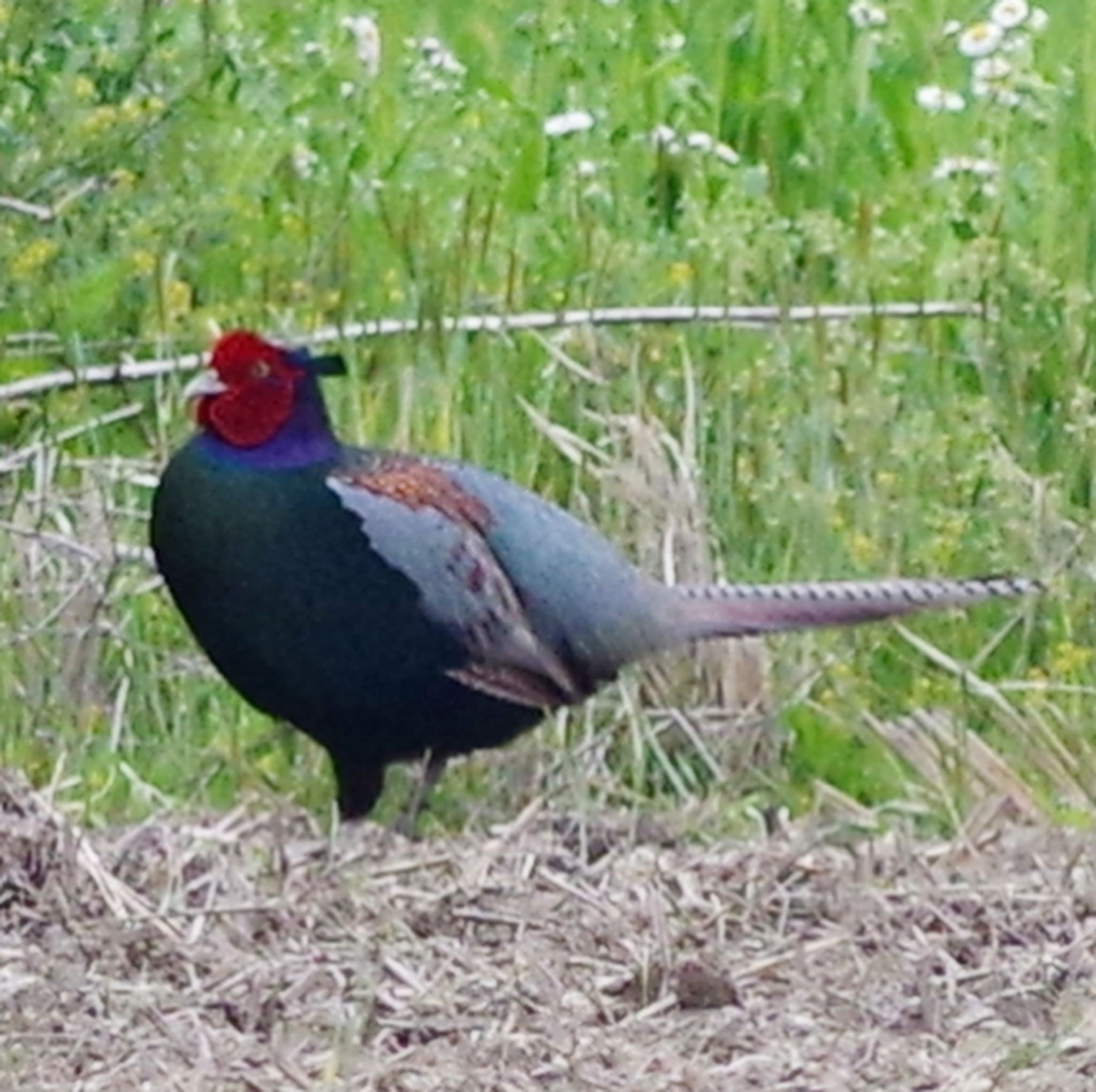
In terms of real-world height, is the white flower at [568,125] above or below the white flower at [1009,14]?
below

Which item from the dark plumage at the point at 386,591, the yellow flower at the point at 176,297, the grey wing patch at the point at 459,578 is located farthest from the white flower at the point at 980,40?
the grey wing patch at the point at 459,578

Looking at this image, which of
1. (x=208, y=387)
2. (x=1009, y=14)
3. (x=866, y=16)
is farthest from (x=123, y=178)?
(x=1009, y=14)

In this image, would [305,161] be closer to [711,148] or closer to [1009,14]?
[711,148]

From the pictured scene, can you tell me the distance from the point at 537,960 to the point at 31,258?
2224 millimetres

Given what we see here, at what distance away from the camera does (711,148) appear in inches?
292

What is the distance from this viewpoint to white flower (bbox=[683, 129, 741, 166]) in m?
7.36

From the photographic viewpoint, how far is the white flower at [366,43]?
7512 mm

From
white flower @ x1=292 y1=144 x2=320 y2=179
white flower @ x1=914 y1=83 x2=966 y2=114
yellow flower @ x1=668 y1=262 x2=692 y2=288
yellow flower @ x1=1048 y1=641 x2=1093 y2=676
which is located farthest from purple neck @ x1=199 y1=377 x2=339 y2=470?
white flower @ x1=914 y1=83 x2=966 y2=114

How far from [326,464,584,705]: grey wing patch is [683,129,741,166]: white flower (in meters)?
2.39

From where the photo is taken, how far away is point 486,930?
14.5ft

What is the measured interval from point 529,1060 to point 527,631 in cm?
132

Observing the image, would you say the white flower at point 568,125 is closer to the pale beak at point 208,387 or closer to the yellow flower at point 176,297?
the yellow flower at point 176,297

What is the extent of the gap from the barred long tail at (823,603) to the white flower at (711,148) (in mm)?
2221

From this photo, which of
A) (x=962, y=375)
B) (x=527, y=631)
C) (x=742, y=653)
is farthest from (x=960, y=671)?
(x=962, y=375)
